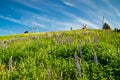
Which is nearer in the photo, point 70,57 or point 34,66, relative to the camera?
point 34,66

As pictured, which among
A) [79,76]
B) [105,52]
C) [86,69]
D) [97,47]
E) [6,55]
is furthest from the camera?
[6,55]

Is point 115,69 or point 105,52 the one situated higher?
point 105,52

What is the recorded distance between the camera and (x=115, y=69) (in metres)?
8.06

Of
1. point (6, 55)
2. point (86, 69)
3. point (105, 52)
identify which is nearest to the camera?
point (86, 69)

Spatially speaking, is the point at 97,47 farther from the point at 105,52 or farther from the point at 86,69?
the point at 86,69

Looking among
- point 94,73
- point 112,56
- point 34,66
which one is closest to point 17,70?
point 34,66

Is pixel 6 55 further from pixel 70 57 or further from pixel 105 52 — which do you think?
pixel 105 52

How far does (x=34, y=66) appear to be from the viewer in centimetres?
938

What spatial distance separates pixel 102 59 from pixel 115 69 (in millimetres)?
1004

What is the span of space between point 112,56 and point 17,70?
3935mm

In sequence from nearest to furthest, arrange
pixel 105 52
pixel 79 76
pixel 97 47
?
1. pixel 79 76
2. pixel 105 52
3. pixel 97 47

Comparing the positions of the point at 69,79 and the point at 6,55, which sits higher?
the point at 6,55

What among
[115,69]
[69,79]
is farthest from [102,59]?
[69,79]

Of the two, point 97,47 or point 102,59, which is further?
point 97,47
